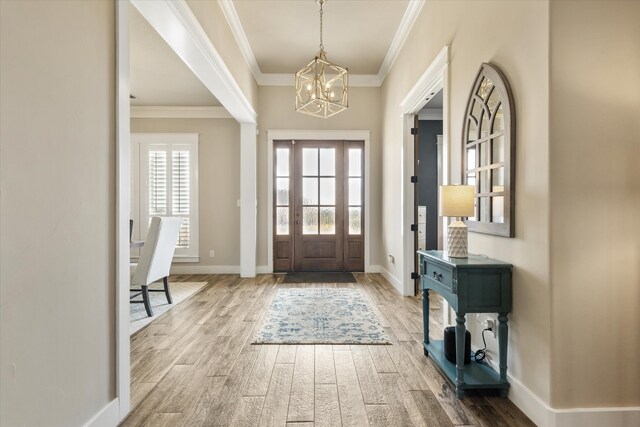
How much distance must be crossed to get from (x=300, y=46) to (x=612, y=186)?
13.7 feet

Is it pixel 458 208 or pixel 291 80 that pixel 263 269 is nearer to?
pixel 291 80

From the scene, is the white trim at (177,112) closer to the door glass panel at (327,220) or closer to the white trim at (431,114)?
the door glass panel at (327,220)

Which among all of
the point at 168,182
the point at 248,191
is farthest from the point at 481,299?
the point at 168,182

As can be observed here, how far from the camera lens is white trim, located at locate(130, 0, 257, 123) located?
8.11 ft

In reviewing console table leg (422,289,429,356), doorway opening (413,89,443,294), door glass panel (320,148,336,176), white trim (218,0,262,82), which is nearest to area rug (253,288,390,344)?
console table leg (422,289,429,356)

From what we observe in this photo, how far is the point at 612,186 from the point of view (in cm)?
178

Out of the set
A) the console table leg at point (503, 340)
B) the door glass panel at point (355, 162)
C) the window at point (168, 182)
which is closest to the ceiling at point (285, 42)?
the window at point (168, 182)

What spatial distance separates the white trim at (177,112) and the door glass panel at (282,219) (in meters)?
1.93

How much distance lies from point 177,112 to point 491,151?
18.4ft

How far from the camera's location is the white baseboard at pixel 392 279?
15.7ft

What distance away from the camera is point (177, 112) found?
21.1 feet

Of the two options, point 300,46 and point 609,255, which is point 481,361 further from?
point 300,46

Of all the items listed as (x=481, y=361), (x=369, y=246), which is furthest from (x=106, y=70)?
(x=369, y=246)

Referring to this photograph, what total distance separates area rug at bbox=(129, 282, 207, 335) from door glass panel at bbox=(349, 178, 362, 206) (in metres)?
2.74
